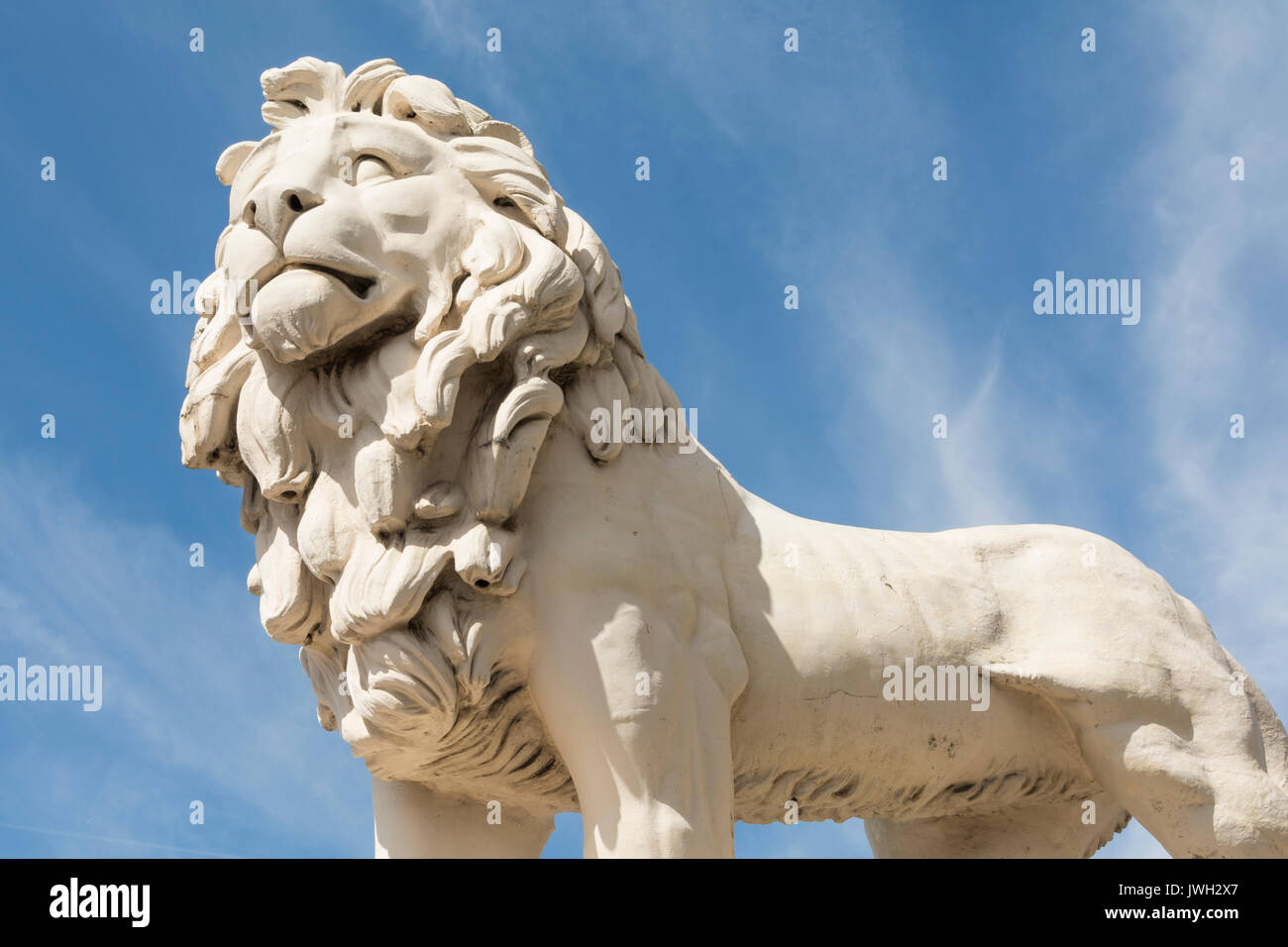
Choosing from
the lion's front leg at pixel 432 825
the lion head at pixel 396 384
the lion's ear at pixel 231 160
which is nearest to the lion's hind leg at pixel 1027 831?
the lion's front leg at pixel 432 825

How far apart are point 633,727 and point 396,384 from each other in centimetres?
136

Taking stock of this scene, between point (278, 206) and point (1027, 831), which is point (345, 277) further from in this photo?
point (1027, 831)

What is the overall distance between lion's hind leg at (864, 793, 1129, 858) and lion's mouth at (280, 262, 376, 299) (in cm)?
322

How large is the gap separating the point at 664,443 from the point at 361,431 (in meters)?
1.08

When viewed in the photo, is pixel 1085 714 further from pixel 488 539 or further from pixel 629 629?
pixel 488 539

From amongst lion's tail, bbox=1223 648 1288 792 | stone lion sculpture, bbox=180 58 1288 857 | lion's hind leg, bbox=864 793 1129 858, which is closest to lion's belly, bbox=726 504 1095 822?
stone lion sculpture, bbox=180 58 1288 857

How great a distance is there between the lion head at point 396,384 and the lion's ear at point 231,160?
6.8 inches

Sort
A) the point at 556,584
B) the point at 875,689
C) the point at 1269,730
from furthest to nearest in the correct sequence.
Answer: the point at 1269,730 < the point at 875,689 < the point at 556,584

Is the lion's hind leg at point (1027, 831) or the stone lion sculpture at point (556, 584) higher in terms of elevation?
the stone lion sculpture at point (556, 584)

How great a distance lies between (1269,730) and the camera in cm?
654

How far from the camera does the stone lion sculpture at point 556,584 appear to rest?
5.44 metres

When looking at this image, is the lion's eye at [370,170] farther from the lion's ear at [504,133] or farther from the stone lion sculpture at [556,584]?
the lion's ear at [504,133]

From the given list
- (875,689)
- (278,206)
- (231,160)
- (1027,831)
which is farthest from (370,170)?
(1027,831)
